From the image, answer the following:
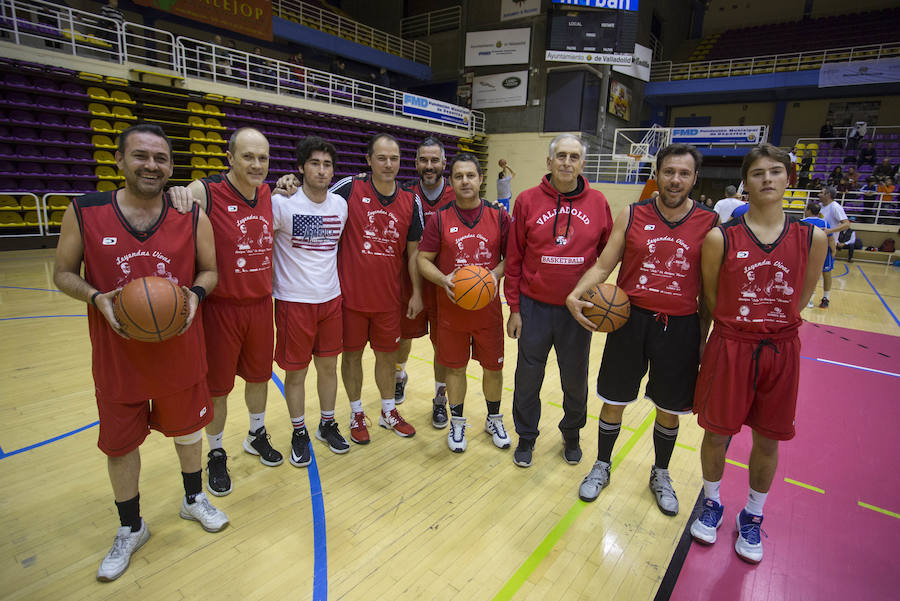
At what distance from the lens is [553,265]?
2.79 m

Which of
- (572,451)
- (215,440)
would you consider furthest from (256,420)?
(572,451)

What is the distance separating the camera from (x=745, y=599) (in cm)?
212

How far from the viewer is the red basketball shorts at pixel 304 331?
113 inches

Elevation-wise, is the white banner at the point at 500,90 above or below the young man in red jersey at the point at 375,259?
A: above

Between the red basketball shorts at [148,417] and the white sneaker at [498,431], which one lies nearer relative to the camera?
the red basketball shorts at [148,417]

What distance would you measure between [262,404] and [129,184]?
1.51m

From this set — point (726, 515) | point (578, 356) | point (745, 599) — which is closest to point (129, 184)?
point (578, 356)

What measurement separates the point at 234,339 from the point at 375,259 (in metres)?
0.98

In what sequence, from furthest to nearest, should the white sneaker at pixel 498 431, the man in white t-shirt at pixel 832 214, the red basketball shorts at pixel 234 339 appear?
the man in white t-shirt at pixel 832 214, the white sneaker at pixel 498 431, the red basketball shorts at pixel 234 339

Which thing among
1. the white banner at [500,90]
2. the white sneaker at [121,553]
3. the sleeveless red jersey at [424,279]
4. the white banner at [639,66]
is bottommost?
the white sneaker at [121,553]

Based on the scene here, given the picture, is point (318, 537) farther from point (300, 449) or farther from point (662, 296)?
point (662, 296)

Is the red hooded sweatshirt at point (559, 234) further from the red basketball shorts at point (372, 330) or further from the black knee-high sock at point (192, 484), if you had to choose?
the black knee-high sock at point (192, 484)

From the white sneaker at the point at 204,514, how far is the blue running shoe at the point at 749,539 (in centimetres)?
260

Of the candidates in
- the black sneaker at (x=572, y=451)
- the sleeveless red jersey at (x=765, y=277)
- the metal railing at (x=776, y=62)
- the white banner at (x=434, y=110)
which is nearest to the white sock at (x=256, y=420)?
the black sneaker at (x=572, y=451)
